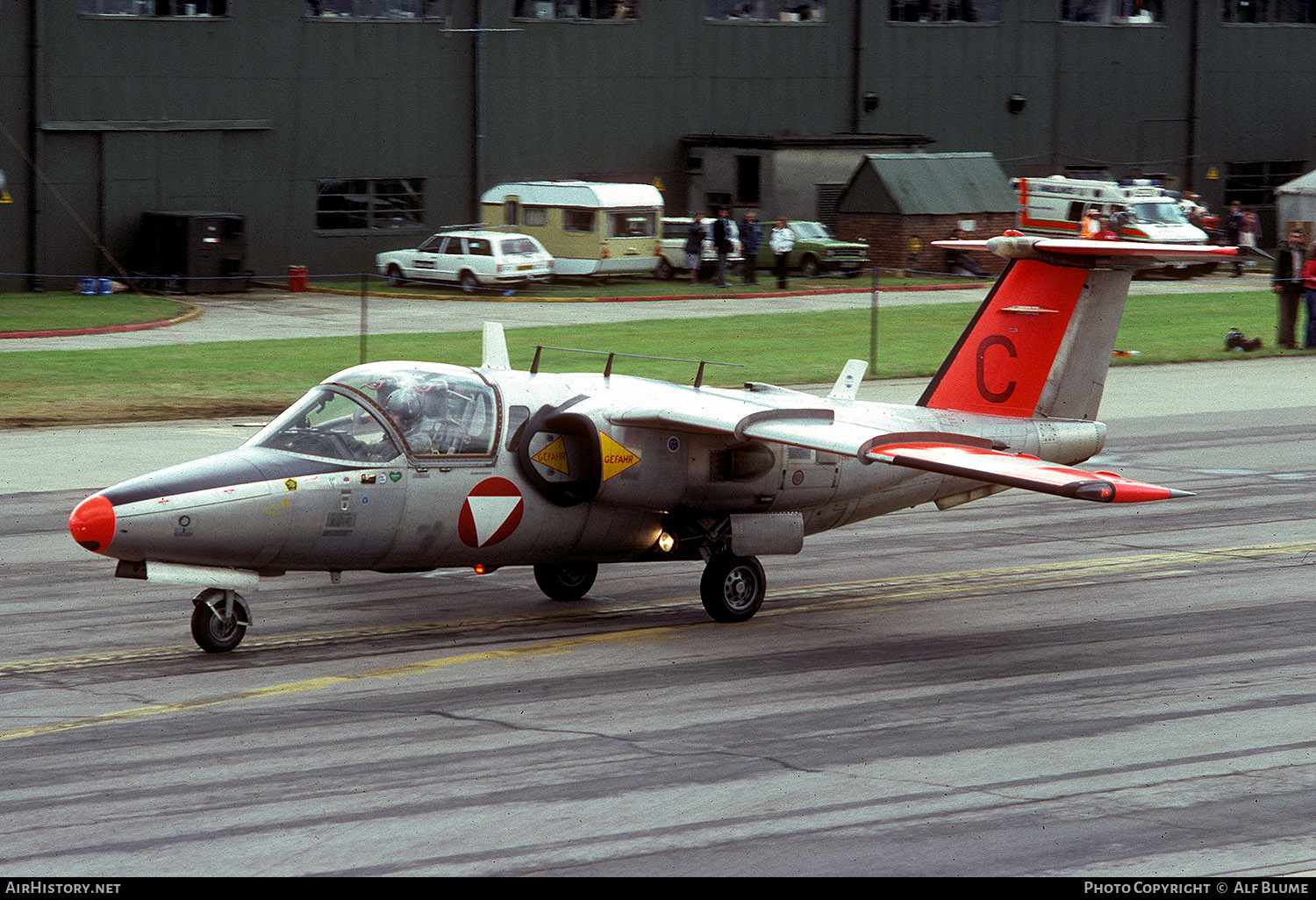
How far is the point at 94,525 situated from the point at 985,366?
860cm

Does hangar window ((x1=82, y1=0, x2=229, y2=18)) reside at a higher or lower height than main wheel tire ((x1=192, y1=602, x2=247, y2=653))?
higher

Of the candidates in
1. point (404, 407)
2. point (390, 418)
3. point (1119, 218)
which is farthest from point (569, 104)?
point (390, 418)

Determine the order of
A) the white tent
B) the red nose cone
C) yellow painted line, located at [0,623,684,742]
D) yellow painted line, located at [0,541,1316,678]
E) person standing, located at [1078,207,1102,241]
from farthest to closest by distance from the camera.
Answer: the white tent < person standing, located at [1078,207,1102,241] < yellow painted line, located at [0,541,1316,678] < the red nose cone < yellow painted line, located at [0,623,684,742]

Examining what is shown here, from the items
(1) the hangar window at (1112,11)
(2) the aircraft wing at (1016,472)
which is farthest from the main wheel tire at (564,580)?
(1) the hangar window at (1112,11)

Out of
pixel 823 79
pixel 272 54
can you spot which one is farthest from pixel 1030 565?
pixel 823 79

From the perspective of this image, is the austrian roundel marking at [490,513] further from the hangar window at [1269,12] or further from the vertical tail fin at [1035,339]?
the hangar window at [1269,12]

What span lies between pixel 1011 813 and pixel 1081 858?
809 millimetres

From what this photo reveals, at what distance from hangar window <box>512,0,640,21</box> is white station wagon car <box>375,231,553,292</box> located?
8.18 metres

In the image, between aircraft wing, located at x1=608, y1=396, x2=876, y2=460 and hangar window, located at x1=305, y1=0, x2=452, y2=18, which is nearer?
aircraft wing, located at x1=608, y1=396, x2=876, y2=460

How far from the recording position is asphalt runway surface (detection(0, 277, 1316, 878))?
31.1ft

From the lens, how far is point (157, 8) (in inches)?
1922

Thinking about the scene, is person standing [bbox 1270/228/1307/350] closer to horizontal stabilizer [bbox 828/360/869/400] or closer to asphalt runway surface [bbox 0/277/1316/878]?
asphalt runway surface [bbox 0/277/1316/878]

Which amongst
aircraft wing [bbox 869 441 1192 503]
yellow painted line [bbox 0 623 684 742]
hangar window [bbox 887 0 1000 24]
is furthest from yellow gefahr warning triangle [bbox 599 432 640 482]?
hangar window [bbox 887 0 1000 24]

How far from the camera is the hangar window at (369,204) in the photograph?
5294 centimetres
